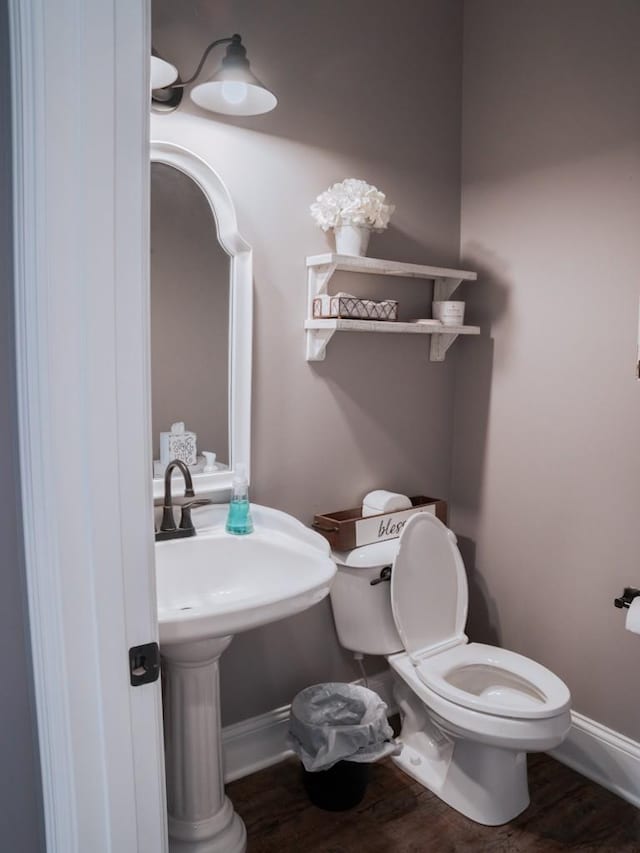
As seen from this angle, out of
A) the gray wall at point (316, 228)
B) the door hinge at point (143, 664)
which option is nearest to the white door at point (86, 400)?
the door hinge at point (143, 664)

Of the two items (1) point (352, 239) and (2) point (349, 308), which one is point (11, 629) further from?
(1) point (352, 239)

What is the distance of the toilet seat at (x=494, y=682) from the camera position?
Answer: 1.87m

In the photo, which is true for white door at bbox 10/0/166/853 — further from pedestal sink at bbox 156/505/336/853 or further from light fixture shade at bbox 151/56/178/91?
→ light fixture shade at bbox 151/56/178/91

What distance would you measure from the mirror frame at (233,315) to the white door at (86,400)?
1093 mm

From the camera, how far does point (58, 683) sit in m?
0.80

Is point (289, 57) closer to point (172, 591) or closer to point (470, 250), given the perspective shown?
point (470, 250)

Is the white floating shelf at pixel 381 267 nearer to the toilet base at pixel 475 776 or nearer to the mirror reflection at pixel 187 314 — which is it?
the mirror reflection at pixel 187 314

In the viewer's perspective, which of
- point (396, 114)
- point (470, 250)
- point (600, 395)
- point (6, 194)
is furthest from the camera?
point (470, 250)

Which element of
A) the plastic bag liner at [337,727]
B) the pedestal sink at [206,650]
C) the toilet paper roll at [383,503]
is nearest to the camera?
the pedestal sink at [206,650]

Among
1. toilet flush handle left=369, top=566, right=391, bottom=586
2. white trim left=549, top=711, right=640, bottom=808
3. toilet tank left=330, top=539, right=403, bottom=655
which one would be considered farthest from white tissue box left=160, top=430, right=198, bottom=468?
white trim left=549, top=711, right=640, bottom=808

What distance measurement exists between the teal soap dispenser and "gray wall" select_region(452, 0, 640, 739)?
1.06 meters

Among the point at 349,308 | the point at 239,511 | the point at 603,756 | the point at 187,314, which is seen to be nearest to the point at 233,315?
the point at 187,314

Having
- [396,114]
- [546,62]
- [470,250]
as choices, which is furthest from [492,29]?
[470,250]

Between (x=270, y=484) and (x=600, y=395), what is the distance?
3.71 feet
